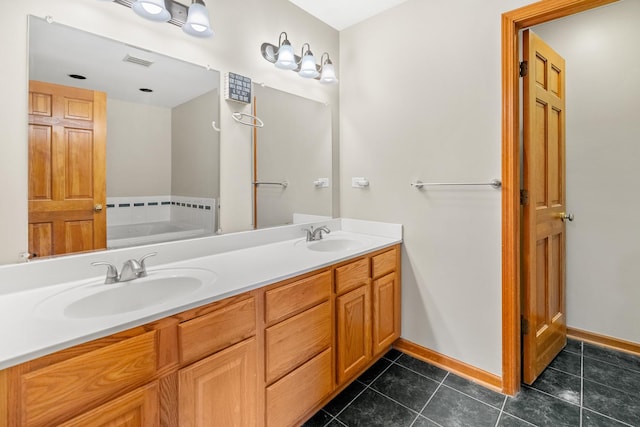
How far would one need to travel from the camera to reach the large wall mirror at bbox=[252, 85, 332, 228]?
1940mm

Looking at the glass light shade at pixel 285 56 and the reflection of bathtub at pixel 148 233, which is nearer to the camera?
the reflection of bathtub at pixel 148 233

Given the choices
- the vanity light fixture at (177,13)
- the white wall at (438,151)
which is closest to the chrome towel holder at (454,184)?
the white wall at (438,151)

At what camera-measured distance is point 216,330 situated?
1.07 meters

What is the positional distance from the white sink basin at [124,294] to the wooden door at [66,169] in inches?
9.6

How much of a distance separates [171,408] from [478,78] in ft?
6.86

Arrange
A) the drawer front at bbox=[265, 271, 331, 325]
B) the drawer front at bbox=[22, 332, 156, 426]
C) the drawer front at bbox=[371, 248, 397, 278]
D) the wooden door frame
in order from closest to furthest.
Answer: the drawer front at bbox=[22, 332, 156, 426], the drawer front at bbox=[265, 271, 331, 325], the wooden door frame, the drawer front at bbox=[371, 248, 397, 278]

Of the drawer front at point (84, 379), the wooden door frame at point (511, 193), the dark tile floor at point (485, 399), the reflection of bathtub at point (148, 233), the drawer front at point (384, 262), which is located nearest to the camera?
the drawer front at point (84, 379)

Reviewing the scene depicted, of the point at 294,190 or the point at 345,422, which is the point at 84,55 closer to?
the point at 294,190

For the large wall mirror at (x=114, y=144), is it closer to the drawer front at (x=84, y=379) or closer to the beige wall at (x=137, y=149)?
the beige wall at (x=137, y=149)

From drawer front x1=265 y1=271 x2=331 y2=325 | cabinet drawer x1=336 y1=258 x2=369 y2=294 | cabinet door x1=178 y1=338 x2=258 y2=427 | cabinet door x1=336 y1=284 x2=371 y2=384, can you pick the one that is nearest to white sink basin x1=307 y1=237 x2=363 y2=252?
cabinet drawer x1=336 y1=258 x2=369 y2=294

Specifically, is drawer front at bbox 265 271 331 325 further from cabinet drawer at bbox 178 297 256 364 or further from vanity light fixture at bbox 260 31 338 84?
vanity light fixture at bbox 260 31 338 84

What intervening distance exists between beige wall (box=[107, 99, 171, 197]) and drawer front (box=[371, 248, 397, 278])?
121 centimetres

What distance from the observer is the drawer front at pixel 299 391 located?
1.29 metres

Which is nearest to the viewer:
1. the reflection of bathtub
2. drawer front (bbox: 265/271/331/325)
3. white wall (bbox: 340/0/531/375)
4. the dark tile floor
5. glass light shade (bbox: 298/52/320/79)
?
drawer front (bbox: 265/271/331/325)
